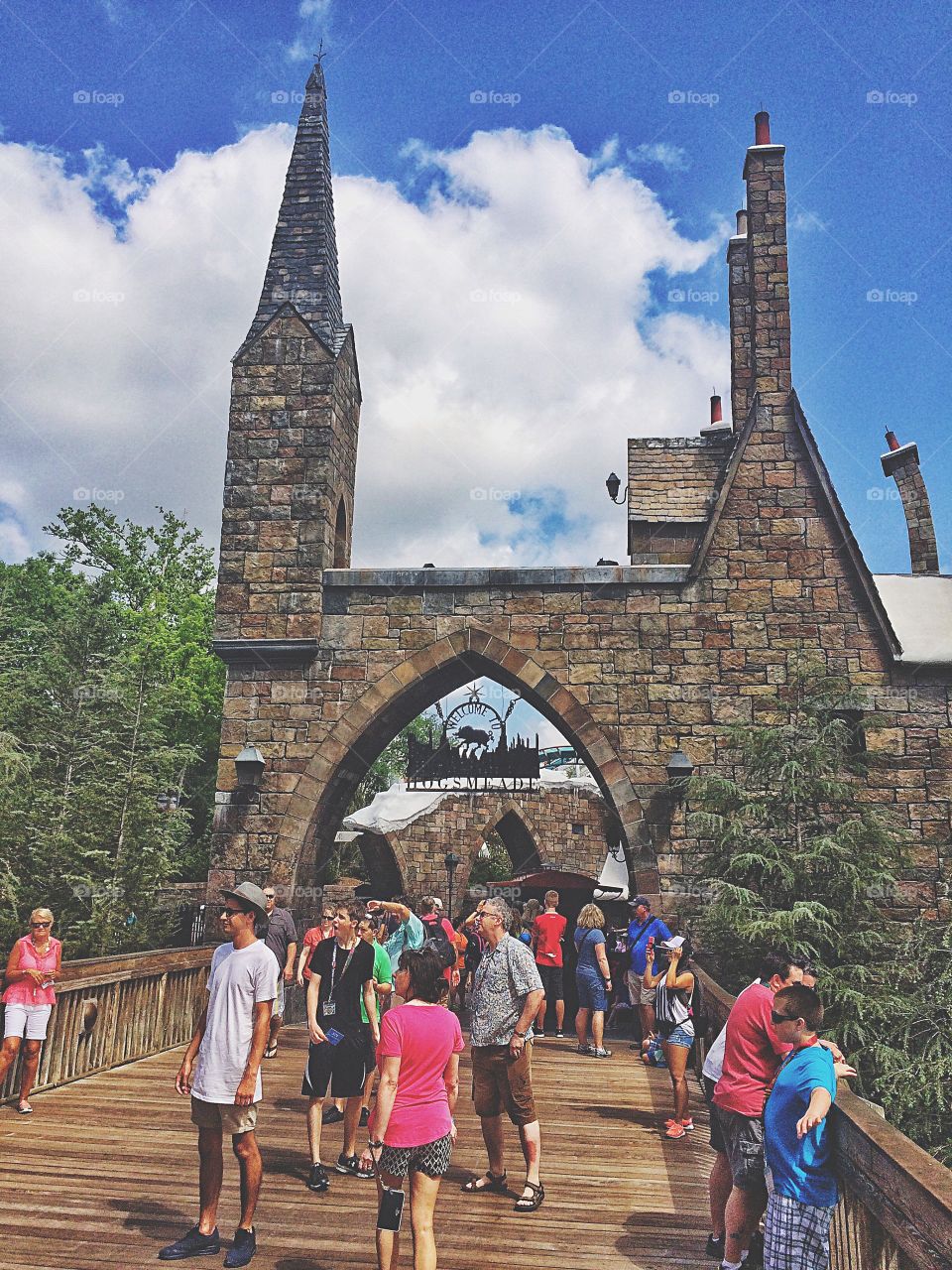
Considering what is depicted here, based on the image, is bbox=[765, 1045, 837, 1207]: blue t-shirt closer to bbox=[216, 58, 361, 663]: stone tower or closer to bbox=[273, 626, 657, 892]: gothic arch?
bbox=[273, 626, 657, 892]: gothic arch

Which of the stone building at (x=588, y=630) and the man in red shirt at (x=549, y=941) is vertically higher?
the stone building at (x=588, y=630)

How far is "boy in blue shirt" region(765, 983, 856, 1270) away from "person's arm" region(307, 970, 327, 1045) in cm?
270

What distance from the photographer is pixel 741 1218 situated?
3773 millimetres

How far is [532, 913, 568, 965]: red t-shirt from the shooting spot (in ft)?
30.9

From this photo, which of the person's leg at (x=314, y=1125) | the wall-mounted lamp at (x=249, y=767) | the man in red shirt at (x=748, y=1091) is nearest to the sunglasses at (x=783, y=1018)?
the man in red shirt at (x=748, y=1091)

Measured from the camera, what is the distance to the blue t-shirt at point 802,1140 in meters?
3.12

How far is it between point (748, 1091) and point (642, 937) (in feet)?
17.2

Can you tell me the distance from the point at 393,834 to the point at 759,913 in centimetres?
1222

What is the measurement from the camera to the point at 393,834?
20656mm

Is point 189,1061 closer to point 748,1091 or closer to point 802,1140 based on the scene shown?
point 748,1091

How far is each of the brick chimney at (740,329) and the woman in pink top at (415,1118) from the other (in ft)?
37.3

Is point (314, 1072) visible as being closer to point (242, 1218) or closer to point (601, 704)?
point (242, 1218)

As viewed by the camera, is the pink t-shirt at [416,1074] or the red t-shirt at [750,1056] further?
the red t-shirt at [750,1056]

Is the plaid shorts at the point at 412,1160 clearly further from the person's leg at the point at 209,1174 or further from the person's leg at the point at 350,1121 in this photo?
the person's leg at the point at 350,1121
